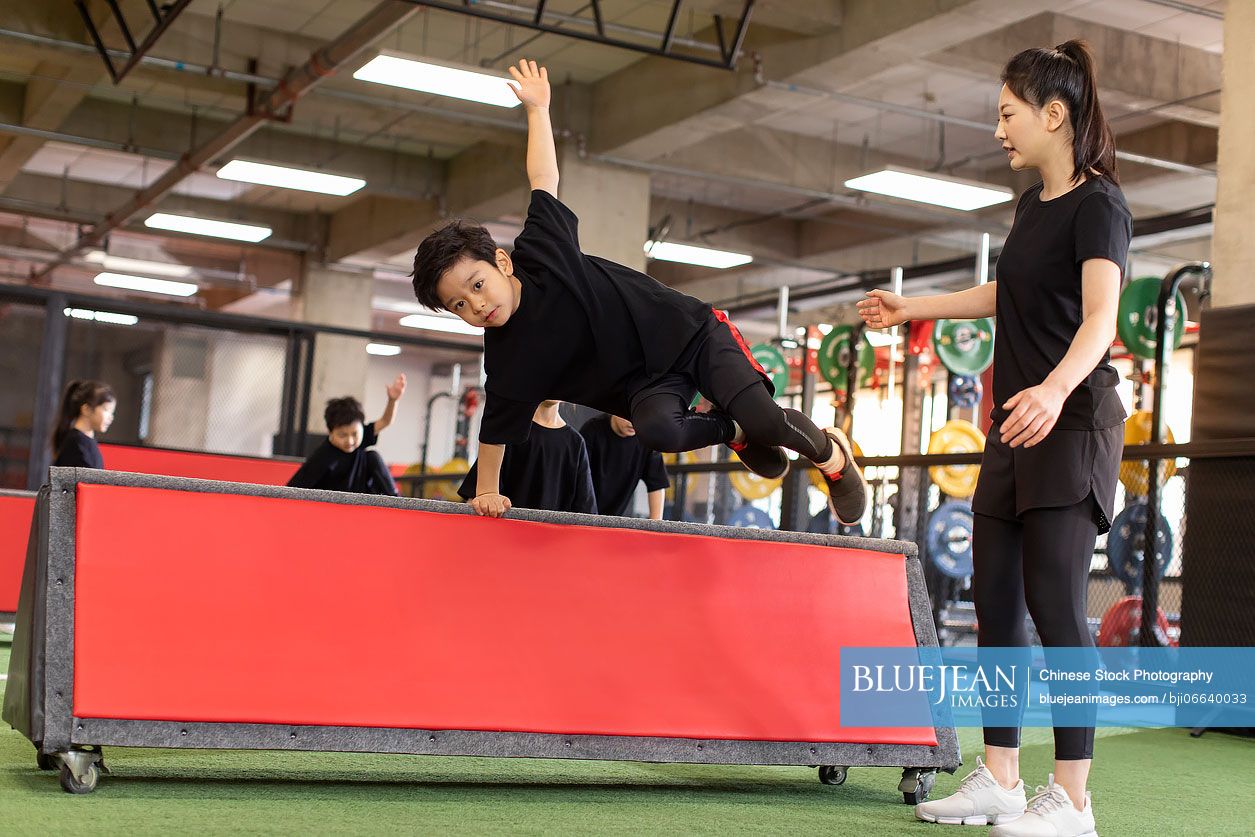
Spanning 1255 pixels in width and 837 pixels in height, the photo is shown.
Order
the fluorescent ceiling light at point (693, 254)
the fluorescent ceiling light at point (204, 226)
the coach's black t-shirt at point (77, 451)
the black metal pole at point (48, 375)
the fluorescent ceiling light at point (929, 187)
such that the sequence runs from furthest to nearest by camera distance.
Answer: the fluorescent ceiling light at point (204, 226), the fluorescent ceiling light at point (693, 254), the fluorescent ceiling light at point (929, 187), the black metal pole at point (48, 375), the coach's black t-shirt at point (77, 451)

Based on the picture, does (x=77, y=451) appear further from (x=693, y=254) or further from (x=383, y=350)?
(x=383, y=350)

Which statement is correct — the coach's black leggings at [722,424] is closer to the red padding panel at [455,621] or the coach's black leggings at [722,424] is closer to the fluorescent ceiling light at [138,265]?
the red padding panel at [455,621]

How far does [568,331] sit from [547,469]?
133cm

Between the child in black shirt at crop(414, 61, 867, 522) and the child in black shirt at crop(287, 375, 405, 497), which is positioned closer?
the child in black shirt at crop(414, 61, 867, 522)

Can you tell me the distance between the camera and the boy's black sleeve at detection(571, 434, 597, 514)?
423 centimetres

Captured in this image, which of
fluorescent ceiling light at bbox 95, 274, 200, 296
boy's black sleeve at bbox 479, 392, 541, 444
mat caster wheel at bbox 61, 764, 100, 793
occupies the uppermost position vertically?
fluorescent ceiling light at bbox 95, 274, 200, 296

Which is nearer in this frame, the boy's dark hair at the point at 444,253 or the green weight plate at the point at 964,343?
the boy's dark hair at the point at 444,253

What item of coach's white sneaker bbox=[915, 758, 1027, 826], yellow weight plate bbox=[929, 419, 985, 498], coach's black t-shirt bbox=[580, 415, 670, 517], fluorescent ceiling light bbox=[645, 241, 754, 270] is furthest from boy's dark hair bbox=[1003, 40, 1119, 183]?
fluorescent ceiling light bbox=[645, 241, 754, 270]

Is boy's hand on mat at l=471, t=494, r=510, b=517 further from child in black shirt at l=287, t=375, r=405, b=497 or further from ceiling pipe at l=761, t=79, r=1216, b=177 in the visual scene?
ceiling pipe at l=761, t=79, r=1216, b=177

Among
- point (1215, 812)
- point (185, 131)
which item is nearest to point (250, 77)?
point (185, 131)

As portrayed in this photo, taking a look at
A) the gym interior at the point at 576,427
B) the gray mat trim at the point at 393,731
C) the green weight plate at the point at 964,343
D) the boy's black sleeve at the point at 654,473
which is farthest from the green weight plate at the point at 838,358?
the gray mat trim at the point at 393,731

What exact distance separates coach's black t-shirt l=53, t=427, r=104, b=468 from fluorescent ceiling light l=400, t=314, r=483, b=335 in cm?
1526

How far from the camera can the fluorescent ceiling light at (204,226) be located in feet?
48.3

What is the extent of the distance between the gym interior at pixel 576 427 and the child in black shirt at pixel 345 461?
1.49 meters
